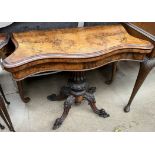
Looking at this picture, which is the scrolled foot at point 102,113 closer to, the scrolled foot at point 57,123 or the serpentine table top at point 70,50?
the scrolled foot at point 57,123

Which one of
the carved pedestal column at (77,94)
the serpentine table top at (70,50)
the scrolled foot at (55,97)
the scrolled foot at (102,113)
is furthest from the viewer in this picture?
the scrolled foot at (55,97)

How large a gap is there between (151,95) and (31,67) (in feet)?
4.31

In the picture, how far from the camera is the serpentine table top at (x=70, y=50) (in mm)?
1108

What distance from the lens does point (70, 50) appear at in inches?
46.4

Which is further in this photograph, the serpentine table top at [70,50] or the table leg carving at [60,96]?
the table leg carving at [60,96]

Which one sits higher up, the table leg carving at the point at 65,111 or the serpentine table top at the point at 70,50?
the serpentine table top at the point at 70,50

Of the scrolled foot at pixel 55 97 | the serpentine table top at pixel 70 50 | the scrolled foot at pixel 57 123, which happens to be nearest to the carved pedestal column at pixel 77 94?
the scrolled foot at pixel 57 123

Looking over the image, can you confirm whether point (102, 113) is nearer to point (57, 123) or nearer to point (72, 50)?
point (57, 123)

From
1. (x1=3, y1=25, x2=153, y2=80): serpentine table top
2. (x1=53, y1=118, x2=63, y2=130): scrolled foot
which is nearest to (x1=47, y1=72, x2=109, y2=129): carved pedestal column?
(x1=53, y1=118, x2=63, y2=130): scrolled foot

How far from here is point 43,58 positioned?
3.64 feet
